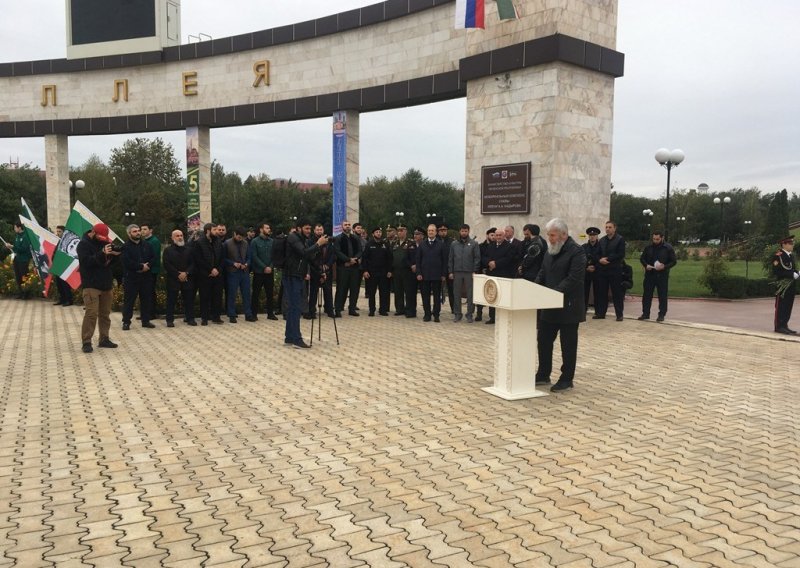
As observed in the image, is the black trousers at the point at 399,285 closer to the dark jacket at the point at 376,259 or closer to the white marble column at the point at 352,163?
the dark jacket at the point at 376,259

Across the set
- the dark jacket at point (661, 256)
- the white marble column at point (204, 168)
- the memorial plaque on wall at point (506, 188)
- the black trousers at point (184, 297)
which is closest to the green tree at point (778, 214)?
the memorial plaque on wall at point (506, 188)

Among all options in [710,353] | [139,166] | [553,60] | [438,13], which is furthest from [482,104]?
[139,166]

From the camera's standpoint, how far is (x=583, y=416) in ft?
18.4

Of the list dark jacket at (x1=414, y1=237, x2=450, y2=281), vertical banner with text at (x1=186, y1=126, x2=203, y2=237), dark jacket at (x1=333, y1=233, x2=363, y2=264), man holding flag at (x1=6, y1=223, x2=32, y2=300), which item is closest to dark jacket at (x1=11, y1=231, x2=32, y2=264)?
man holding flag at (x1=6, y1=223, x2=32, y2=300)

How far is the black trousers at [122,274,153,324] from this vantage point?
1069 cm

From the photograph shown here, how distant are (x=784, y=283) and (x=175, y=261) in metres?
10.1

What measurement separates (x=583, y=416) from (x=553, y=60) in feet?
30.1

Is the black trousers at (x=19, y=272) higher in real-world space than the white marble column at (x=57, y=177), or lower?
lower

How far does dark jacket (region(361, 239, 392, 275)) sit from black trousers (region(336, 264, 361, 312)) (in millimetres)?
214

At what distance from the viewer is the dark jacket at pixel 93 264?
8.44m

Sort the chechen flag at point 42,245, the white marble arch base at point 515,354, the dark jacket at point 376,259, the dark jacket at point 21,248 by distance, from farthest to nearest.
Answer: the dark jacket at point 21,248
the dark jacket at point 376,259
the chechen flag at point 42,245
the white marble arch base at point 515,354

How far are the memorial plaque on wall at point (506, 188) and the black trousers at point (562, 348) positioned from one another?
6958mm

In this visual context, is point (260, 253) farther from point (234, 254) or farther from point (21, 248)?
point (21, 248)

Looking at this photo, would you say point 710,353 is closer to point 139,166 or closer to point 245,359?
point 245,359
